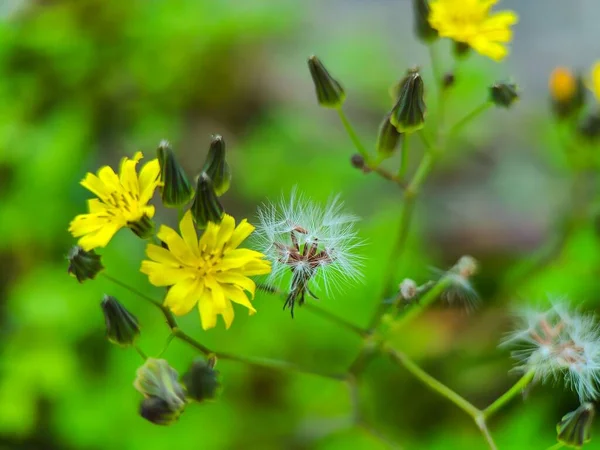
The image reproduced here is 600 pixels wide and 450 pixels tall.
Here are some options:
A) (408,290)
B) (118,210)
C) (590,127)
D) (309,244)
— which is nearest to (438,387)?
(408,290)

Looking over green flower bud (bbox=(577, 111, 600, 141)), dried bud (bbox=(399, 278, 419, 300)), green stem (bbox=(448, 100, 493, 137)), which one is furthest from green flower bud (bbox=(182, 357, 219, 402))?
green flower bud (bbox=(577, 111, 600, 141))

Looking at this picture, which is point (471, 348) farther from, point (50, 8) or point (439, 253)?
point (50, 8)

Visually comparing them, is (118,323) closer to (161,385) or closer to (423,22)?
(161,385)

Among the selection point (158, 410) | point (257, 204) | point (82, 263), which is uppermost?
point (257, 204)

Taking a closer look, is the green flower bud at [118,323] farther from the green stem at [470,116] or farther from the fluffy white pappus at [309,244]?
the green stem at [470,116]

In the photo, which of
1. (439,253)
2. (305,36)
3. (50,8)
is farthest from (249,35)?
(439,253)

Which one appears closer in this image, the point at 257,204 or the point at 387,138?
the point at 387,138

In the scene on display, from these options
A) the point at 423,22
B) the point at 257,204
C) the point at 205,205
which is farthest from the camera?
the point at 257,204
